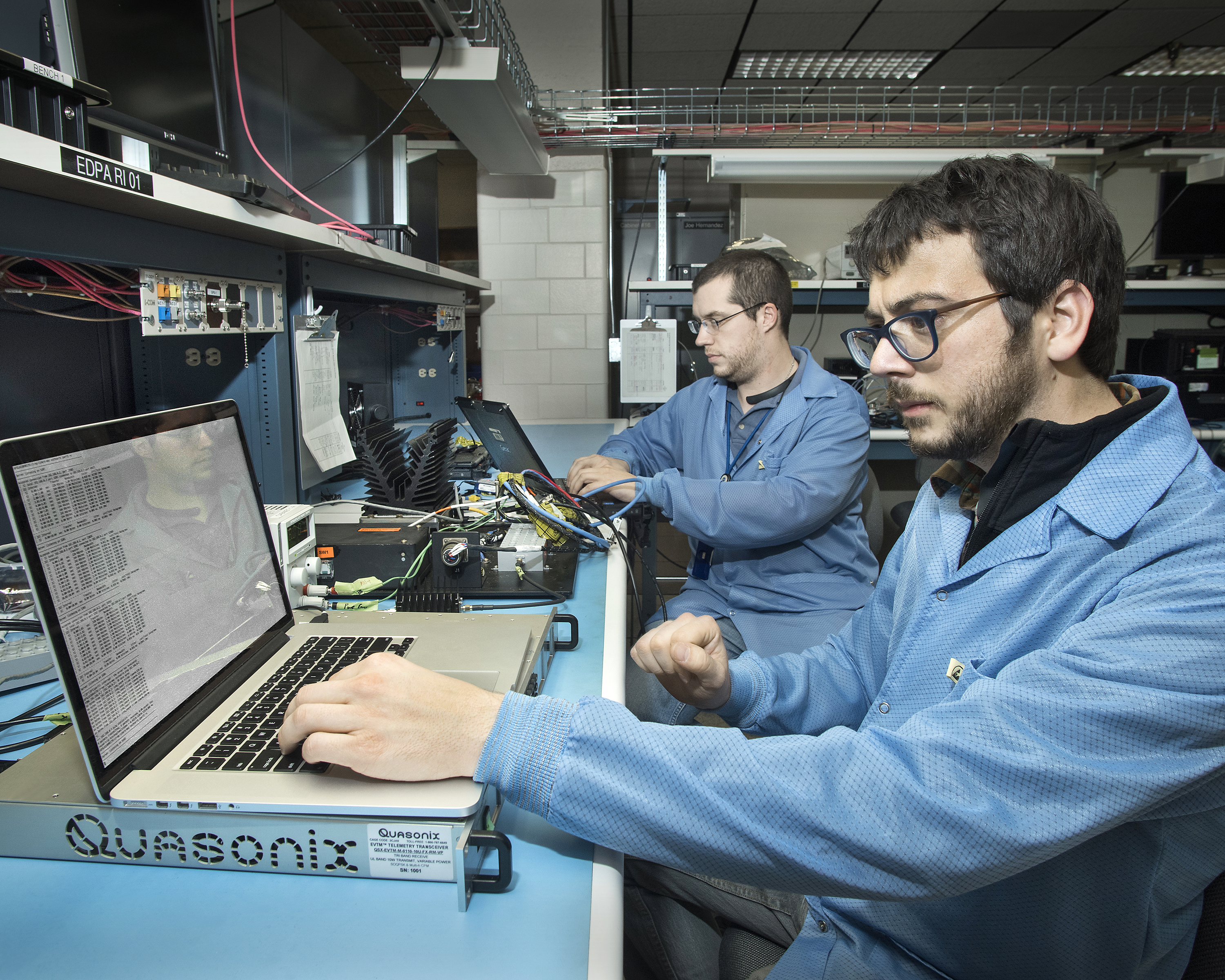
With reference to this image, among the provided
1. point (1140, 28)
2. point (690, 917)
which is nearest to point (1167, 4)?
point (1140, 28)

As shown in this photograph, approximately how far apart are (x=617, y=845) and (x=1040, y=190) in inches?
30.0

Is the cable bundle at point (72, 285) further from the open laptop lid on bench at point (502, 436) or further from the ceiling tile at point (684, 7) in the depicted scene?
the ceiling tile at point (684, 7)

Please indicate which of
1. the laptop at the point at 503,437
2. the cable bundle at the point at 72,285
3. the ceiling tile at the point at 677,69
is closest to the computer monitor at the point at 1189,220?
the ceiling tile at the point at 677,69

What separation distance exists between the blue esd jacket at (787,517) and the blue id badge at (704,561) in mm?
13

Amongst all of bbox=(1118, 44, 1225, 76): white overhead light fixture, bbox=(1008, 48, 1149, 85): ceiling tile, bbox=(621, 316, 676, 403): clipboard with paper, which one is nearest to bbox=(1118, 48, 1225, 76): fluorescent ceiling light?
bbox=(1118, 44, 1225, 76): white overhead light fixture

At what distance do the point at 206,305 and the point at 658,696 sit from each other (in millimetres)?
1102

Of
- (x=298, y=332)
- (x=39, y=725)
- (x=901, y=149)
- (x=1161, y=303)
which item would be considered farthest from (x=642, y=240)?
(x=39, y=725)

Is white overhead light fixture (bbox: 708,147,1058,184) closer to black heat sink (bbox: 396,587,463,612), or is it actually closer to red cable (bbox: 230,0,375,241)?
red cable (bbox: 230,0,375,241)

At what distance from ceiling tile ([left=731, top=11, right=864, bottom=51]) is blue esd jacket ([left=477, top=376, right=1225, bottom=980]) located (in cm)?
431

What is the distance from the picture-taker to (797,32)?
14.2ft

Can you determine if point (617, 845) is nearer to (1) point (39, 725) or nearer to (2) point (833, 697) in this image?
(2) point (833, 697)

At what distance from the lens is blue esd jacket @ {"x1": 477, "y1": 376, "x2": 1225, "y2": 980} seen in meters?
0.51

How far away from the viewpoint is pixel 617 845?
0.55 metres

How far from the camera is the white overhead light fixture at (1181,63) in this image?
4.70m
